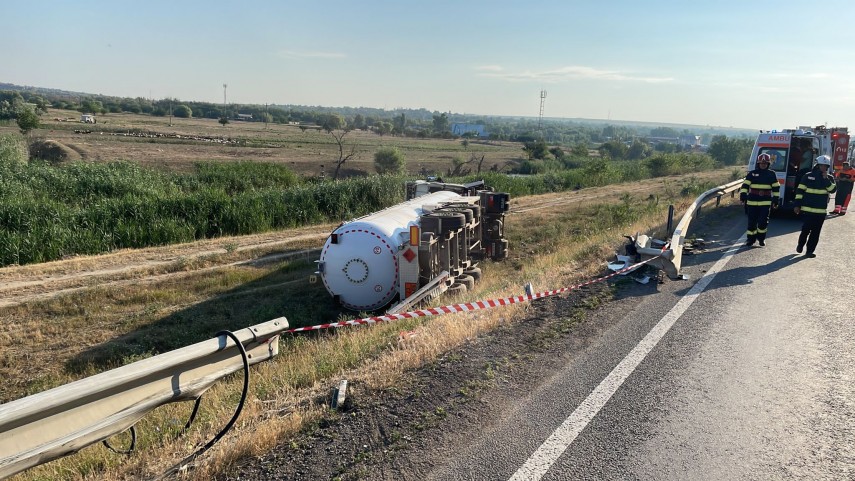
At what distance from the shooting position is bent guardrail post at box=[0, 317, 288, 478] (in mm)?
2896

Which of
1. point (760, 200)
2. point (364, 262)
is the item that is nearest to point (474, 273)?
point (364, 262)

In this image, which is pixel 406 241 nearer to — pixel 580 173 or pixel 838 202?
pixel 838 202

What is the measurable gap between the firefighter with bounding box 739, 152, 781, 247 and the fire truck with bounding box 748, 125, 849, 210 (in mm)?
4457

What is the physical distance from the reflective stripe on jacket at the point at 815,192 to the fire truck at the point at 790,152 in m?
4.83

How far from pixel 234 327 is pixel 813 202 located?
10.9 m

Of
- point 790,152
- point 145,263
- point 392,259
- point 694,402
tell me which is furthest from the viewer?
point 790,152

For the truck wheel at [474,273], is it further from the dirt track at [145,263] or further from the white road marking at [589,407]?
the dirt track at [145,263]

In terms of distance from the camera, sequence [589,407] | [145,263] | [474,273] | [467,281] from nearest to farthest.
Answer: [589,407] → [467,281] → [474,273] → [145,263]

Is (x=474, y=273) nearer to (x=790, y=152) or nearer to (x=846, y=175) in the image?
(x=790, y=152)

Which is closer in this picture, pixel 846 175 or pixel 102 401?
pixel 102 401

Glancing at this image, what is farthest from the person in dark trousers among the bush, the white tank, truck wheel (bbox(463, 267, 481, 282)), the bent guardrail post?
the bush

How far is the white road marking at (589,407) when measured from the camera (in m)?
3.57

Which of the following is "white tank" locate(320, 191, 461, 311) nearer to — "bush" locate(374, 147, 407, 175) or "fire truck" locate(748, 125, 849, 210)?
"fire truck" locate(748, 125, 849, 210)

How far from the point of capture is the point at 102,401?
331cm
